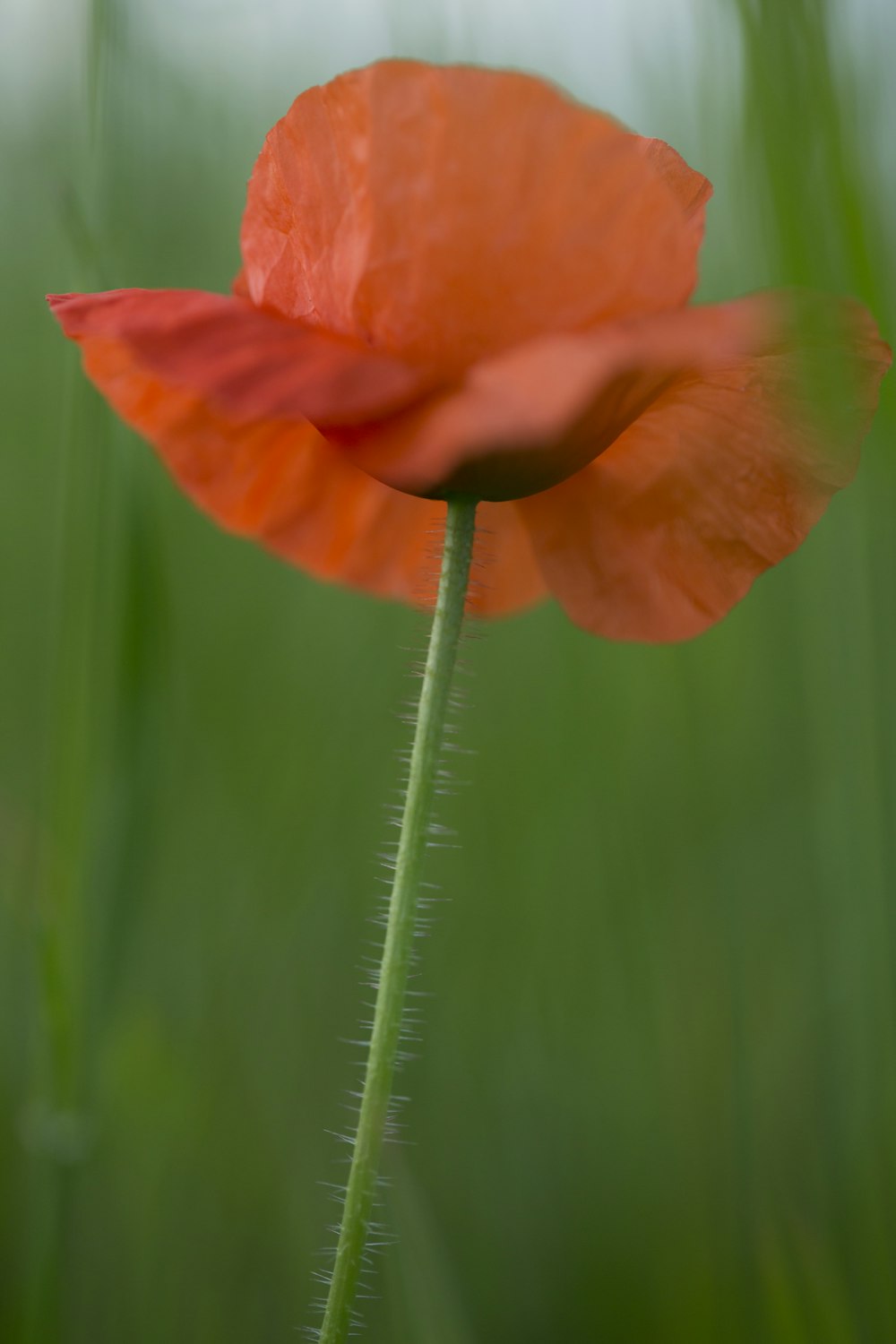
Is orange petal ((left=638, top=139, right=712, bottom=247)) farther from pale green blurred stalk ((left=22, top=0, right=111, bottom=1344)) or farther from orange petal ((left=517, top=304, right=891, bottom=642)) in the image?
pale green blurred stalk ((left=22, top=0, right=111, bottom=1344))

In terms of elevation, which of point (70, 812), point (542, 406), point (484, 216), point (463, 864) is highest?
point (484, 216)

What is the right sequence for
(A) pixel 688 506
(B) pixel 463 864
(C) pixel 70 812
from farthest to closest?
(B) pixel 463 864 < (C) pixel 70 812 < (A) pixel 688 506

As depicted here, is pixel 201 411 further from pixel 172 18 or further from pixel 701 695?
pixel 172 18

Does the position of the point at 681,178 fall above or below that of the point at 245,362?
above

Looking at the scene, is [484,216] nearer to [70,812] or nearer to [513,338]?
[513,338]

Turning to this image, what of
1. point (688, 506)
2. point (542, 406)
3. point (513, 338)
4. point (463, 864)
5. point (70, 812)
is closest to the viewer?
point (542, 406)

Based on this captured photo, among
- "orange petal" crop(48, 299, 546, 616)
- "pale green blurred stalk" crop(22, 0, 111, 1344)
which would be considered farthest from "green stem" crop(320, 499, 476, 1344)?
"pale green blurred stalk" crop(22, 0, 111, 1344)

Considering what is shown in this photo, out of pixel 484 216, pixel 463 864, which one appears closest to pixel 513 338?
pixel 484 216
